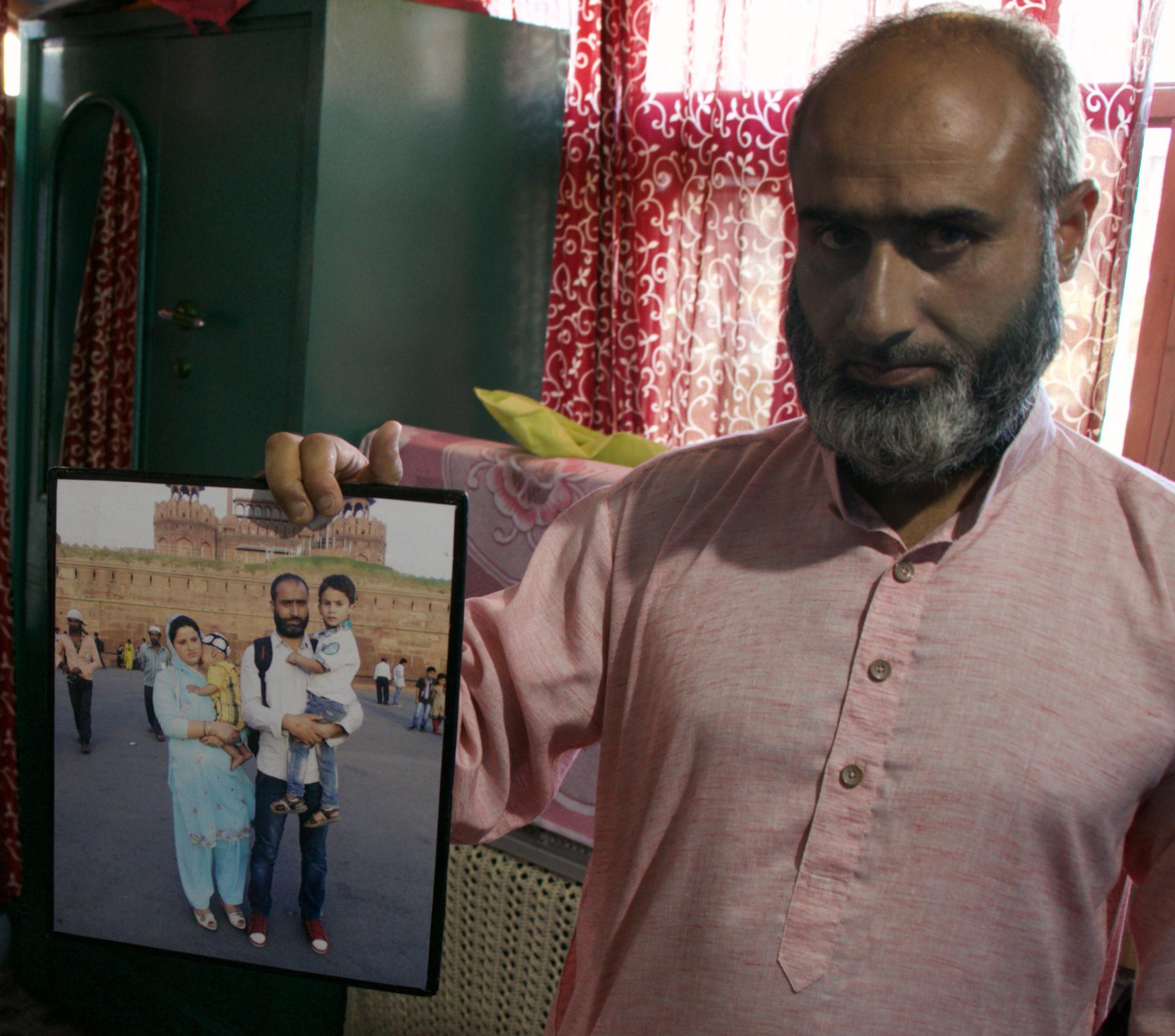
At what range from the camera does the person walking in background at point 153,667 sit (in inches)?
40.3

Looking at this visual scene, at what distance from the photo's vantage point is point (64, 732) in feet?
3.43

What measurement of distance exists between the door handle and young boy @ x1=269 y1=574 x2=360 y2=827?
1.29 m

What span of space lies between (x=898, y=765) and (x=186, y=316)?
5.64 ft

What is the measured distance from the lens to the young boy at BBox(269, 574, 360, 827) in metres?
1.00

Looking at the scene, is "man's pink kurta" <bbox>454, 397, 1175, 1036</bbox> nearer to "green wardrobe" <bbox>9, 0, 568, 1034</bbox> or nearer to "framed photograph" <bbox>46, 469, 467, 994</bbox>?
"framed photograph" <bbox>46, 469, 467, 994</bbox>

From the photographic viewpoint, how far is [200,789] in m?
1.03

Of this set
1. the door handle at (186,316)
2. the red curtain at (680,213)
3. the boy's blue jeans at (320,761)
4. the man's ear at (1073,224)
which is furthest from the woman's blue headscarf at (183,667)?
the red curtain at (680,213)

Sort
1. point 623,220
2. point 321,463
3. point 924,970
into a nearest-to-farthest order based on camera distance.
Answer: point 924,970 → point 321,463 → point 623,220

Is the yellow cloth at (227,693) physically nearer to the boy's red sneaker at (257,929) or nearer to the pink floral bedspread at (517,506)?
the boy's red sneaker at (257,929)

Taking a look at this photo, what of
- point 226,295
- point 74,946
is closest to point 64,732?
point 226,295

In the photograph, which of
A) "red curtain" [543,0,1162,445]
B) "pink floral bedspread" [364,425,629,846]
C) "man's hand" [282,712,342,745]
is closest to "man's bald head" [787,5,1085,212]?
"man's hand" [282,712,342,745]

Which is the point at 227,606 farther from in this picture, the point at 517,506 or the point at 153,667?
the point at 517,506

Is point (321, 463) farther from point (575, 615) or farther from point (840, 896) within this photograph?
point (840, 896)

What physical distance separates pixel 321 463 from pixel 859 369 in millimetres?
477
